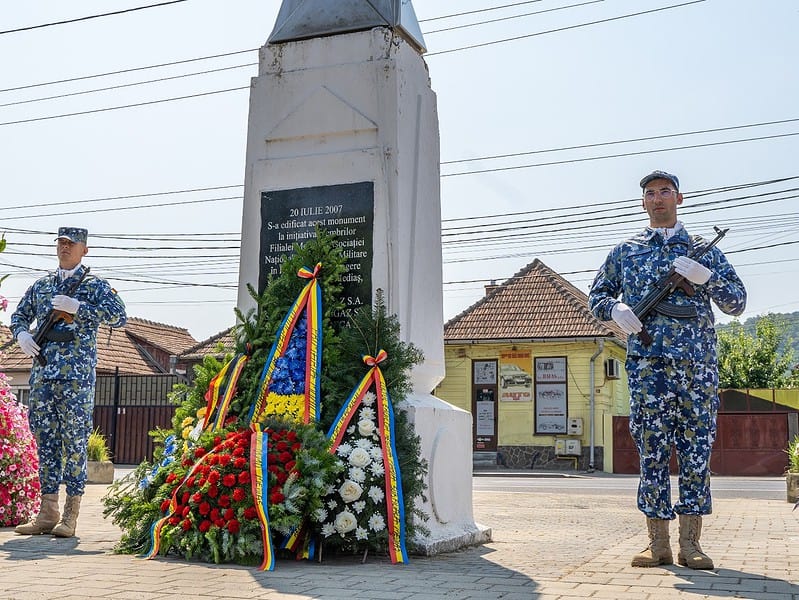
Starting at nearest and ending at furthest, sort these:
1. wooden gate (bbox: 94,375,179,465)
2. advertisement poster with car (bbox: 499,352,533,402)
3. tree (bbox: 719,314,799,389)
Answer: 1. wooden gate (bbox: 94,375,179,465)
2. advertisement poster with car (bbox: 499,352,533,402)
3. tree (bbox: 719,314,799,389)

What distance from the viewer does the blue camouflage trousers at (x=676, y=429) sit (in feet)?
16.6

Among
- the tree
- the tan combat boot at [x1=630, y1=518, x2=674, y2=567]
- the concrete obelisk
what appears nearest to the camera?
the tan combat boot at [x1=630, y1=518, x2=674, y2=567]

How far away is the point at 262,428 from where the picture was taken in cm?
549

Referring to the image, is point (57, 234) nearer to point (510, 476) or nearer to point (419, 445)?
point (419, 445)

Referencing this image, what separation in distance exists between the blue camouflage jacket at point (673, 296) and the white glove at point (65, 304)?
3.52m

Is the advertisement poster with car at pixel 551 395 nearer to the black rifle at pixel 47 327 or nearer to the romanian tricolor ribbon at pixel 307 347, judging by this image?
the black rifle at pixel 47 327

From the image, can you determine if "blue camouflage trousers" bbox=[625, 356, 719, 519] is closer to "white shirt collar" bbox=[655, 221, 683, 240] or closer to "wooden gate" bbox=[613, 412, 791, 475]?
"white shirt collar" bbox=[655, 221, 683, 240]

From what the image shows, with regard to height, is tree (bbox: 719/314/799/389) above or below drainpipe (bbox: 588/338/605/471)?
above

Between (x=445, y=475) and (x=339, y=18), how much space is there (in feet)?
10.7

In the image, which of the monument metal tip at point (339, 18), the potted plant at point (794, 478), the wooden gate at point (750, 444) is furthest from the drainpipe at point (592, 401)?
the monument metal tip at point (339, 18)

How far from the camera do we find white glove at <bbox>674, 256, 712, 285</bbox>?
4984 millimetres

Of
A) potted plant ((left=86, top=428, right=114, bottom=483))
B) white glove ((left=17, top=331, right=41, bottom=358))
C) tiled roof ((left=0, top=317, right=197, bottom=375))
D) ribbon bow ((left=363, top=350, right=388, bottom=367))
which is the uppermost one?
tiled roof ((left=0, top=317, right=197, bottom=375))

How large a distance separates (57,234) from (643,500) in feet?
14.7

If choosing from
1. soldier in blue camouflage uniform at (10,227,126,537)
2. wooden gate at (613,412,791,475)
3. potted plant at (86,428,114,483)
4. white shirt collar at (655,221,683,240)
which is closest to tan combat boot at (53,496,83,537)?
soldier in blue camouflage uniform at (10,227,126,537)
